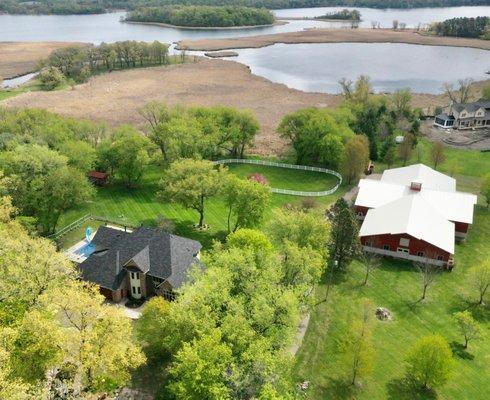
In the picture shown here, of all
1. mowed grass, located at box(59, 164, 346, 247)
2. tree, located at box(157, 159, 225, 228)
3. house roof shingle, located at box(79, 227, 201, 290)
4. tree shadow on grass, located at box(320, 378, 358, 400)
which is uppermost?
tree, located at box(157, 159, 225, 228)

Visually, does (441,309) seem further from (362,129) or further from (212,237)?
(362,129)

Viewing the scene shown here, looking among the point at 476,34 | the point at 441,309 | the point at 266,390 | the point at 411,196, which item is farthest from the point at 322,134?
the point at 476,34

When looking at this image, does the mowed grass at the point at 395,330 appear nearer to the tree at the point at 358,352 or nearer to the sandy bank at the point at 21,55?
the tree at the point at 358,352

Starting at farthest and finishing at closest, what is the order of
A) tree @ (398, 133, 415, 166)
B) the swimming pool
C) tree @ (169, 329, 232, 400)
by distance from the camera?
tree @ (398, 133, 415, 166) < the swimming pool < tree @ (169, 329, 232, 400)

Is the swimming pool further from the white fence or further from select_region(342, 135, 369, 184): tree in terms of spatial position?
select_region(342, 135, 369, 184): tree

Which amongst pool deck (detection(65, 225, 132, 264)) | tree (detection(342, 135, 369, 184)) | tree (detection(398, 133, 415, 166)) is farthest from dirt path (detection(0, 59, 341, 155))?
pool deck (detection(65, 225, 132, 264))

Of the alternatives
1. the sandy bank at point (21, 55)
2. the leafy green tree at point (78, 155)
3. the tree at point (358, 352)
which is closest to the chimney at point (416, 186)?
the tree at point (358, 352)
